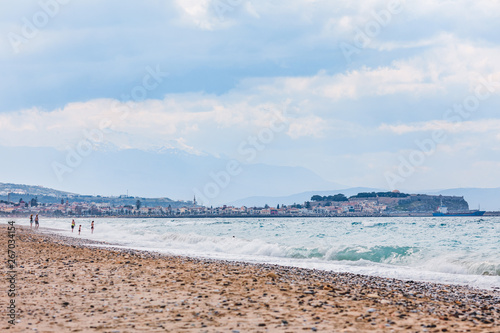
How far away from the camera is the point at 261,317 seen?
8.80m

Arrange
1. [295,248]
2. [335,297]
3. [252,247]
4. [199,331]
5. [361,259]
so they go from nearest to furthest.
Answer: [199,331]
[335,297]
[361,259]
[295,248]
[252,247]

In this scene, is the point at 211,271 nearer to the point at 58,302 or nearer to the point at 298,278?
the point at 298,278

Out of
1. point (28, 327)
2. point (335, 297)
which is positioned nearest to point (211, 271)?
point (335, 297)

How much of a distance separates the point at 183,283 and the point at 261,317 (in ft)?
14.2

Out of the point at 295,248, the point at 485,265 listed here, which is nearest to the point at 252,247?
the point at 295,248

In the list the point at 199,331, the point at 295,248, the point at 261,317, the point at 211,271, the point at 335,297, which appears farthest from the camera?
the point at 295,248

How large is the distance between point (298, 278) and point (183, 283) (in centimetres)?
353

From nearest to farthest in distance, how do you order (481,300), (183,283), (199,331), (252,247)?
(199,331)
(481,300)
(183,283)
(252,247)

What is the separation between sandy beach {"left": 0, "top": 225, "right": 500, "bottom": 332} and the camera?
26.9 feet

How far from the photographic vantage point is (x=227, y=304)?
32.6 feet

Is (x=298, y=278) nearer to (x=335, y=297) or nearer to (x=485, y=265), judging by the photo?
(x=335, y=297)

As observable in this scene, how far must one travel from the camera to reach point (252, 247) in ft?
105

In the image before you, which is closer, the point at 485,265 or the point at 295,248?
the point at 485,265

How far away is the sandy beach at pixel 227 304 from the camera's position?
26.9 feet
